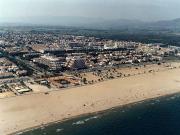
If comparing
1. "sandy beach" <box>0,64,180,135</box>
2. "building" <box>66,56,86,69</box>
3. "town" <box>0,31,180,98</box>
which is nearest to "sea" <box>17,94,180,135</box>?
"sandy beach" <box>0,64,180,135</box>

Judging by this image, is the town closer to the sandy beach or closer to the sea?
the sandy beach

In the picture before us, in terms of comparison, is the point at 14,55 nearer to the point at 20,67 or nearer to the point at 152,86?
the point at 20,67

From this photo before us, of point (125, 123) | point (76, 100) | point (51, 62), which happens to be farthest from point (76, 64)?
point (125, 123)

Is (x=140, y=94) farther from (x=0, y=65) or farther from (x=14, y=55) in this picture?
(x=14, y=55)

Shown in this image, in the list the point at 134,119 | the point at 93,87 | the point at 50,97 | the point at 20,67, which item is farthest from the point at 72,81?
the point at 134,119

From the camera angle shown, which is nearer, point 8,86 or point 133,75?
point 8,86

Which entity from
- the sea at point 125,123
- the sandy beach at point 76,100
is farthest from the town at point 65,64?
the sea at point 125,123

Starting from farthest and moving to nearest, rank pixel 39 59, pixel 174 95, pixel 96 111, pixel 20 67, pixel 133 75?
pixel 39 59, pixel 20 67, pixel 133 75, pixel 174 95, pixel 96 111

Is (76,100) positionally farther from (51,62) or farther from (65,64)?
(51,62)


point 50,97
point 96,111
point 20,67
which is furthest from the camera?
point 20,67
